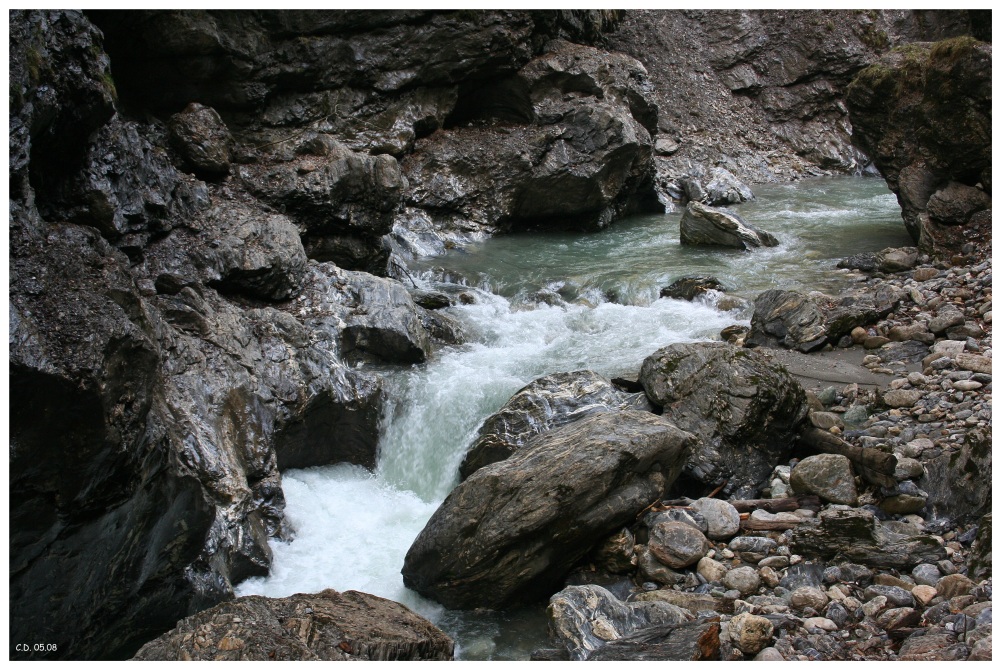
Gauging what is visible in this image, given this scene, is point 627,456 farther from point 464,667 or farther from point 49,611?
point 49,611

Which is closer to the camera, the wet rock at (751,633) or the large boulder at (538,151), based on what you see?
the wet rock at (751,633)

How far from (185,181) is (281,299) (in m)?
2.16

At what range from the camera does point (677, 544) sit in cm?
499

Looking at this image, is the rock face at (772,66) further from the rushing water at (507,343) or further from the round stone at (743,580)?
the round stone at (743,580)

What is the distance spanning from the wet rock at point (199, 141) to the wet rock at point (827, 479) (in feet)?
28.2

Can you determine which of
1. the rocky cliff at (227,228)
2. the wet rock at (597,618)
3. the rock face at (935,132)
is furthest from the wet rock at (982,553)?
the rock face at (935,132)

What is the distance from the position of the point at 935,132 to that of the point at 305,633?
419 inches

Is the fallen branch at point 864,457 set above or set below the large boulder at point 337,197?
below

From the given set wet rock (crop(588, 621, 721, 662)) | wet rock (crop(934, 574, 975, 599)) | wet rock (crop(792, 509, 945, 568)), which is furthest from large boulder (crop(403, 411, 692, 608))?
wet rock (crop(934, 574, 975, 599))

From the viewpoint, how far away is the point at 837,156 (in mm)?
24578

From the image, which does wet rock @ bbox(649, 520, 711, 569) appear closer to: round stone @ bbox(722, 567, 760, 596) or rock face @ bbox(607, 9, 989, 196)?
round stone @ bbox(722, 567, 760, 596)

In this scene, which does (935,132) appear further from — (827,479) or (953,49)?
(827,479)

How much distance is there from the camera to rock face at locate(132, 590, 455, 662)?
334cm

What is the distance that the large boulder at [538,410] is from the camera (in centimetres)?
705
